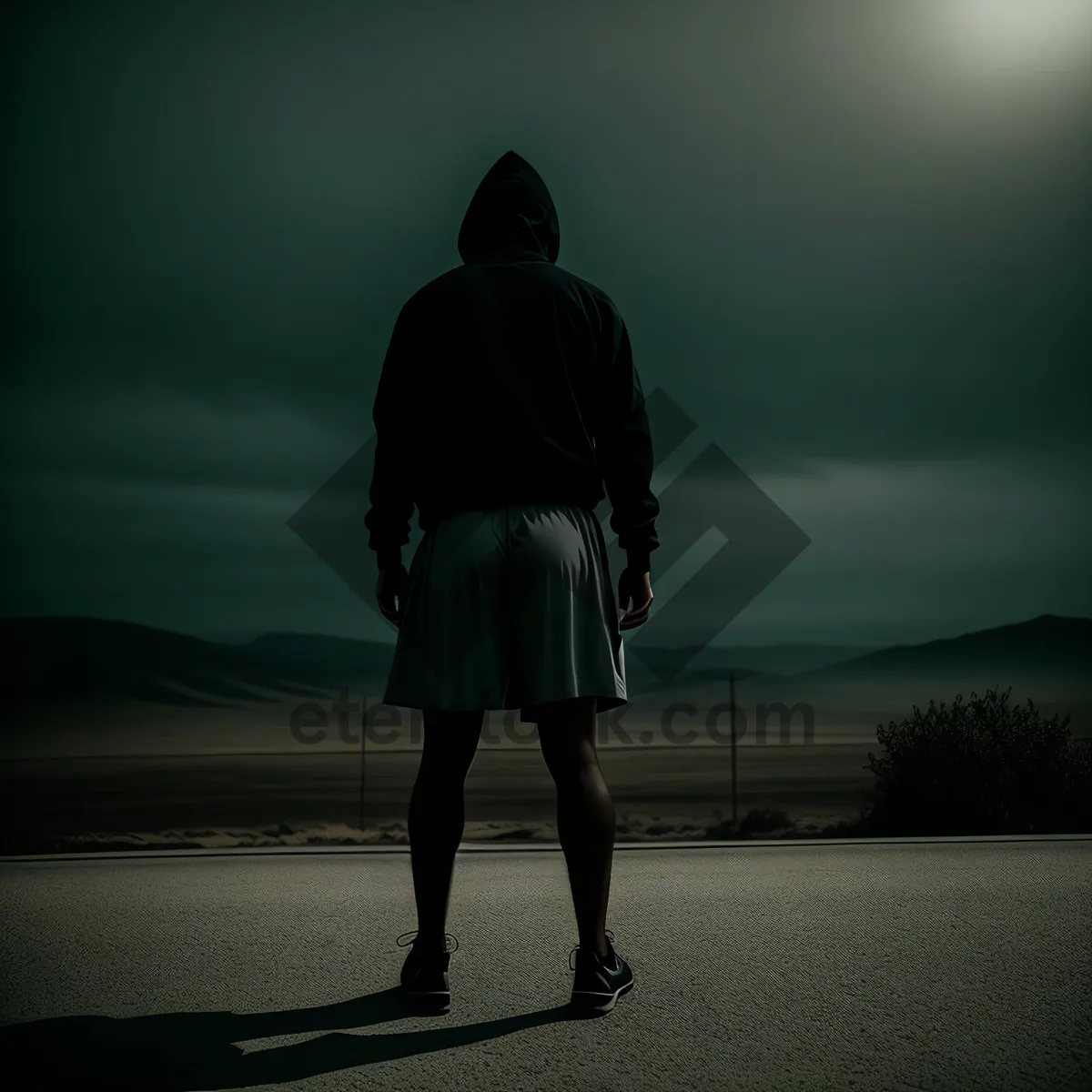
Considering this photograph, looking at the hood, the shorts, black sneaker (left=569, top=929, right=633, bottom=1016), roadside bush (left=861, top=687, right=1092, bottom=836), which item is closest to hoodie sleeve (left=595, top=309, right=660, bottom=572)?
the shorts

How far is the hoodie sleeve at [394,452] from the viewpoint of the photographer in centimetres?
219

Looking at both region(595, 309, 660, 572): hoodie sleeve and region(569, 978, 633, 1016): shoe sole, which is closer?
region(569, 978, 633, 1016): shoe sole

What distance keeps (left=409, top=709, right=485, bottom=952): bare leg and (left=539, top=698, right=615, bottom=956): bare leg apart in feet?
0.56

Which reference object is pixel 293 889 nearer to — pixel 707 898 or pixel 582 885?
pixel 707 898

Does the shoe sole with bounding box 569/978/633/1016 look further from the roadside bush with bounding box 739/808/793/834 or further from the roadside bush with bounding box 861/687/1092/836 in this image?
the roadside bush with bounding box 739/808/793/834

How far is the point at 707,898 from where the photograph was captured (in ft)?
9.70

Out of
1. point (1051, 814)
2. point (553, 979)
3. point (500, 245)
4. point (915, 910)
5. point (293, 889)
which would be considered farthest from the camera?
point (1051, 814)

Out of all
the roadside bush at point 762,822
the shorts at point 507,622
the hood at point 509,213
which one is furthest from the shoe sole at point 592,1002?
the roadside bush at point 762,822

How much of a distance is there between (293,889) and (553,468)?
78.7 inches

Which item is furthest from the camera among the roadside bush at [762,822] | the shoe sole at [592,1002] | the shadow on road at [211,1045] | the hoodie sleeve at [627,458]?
the roadside bush at [762,822]

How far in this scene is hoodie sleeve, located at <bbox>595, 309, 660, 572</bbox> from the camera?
84.0 inches

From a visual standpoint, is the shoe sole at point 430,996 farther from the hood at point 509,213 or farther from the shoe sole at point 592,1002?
the hood at point 509,213

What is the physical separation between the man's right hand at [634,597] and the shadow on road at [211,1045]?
0.84 metres

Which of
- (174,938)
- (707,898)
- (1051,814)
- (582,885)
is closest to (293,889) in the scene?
(174,938)
